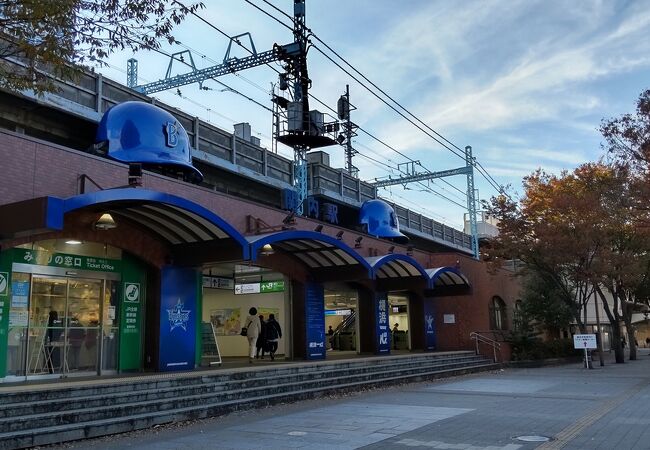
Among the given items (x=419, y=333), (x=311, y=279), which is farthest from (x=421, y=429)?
(x=419, y=333)

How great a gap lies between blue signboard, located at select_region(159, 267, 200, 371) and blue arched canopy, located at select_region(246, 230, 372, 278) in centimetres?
296

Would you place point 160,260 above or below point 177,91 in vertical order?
below

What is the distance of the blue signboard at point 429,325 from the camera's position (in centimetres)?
2727

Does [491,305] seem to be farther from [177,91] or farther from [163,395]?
[163,395]

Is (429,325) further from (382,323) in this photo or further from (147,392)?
(147,392)

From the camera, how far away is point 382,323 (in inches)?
974

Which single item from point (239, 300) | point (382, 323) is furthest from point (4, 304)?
point (382, 323)

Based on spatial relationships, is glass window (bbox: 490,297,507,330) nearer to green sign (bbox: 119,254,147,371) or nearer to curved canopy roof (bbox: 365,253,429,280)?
curved canopy roof (bbox: 365,253,429,280)

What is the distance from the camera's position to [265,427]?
1002 cm

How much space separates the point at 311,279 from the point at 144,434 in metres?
11.6

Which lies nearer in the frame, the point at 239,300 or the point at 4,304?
the point at 4,304

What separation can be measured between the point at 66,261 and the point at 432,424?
27.6 feet

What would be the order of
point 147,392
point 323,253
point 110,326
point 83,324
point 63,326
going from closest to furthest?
point 147,392 < point 63,326 < point 83,324 < point 110,326 < point 323,253

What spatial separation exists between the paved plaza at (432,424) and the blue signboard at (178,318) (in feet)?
12.1
